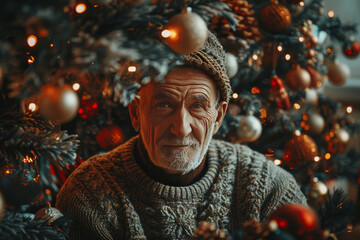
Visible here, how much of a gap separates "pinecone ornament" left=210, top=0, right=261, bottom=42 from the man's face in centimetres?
25

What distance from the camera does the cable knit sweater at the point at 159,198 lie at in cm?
87

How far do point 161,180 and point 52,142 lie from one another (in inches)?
13.0

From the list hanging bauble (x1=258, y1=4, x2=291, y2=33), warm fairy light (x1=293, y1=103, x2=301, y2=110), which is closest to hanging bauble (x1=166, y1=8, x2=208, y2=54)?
hanging bauble (x1=258, y1=4, x2=291, y2=33)

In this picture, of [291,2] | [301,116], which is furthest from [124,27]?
[301,116]

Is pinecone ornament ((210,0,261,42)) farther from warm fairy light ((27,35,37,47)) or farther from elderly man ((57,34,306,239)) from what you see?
warm fairy light ((27,35,37,47))

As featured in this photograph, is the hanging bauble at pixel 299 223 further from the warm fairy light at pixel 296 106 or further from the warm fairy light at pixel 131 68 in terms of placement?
the warm fairy light at pixel 296 106

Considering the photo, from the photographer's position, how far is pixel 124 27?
0.60 metres

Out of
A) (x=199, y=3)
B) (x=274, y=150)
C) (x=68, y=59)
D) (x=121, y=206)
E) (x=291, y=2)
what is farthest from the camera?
(x=274, y=150)

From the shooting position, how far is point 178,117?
0.85 m

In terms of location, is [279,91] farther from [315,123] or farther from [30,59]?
[30,59]

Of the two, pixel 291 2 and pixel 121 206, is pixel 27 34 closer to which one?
pixel 121 206

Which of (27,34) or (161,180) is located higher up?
(27,34)

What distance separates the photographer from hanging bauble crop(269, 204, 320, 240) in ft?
1.92

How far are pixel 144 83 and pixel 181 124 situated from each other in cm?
12
